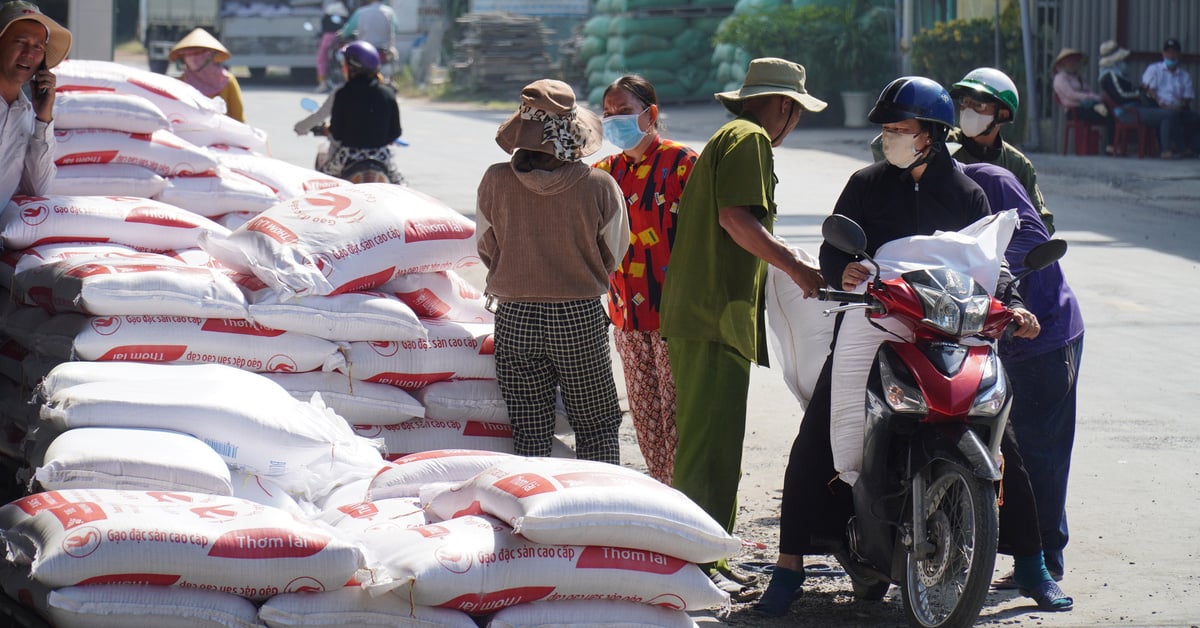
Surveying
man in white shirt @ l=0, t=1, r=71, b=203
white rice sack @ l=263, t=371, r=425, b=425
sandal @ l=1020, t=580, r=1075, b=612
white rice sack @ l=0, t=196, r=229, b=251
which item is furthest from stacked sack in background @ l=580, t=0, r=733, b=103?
sandal @ l=1020, t=580, r=1075, b=612

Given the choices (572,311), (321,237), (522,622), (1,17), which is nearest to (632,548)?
(522,622)

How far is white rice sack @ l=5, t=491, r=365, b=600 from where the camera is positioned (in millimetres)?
3615

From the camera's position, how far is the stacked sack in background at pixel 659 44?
28.1m

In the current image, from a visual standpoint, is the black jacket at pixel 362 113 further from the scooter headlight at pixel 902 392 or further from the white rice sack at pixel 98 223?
the scooter headlight at pixel 902 392

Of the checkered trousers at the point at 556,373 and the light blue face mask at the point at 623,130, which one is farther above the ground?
the light blue face mask at the point at 623,130

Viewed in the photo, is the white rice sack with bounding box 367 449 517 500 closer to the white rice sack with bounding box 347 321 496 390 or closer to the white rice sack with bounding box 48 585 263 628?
the white rice sack with bounding box 48 585 263 628

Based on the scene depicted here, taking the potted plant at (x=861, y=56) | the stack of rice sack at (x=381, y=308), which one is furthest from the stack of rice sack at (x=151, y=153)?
the potted plant at (x=861, y=56)

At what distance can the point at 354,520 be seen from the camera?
169 inches

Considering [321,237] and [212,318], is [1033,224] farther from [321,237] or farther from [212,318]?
[212,318]

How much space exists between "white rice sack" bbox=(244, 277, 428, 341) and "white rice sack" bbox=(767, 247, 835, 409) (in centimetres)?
129

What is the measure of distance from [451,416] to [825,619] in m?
1.70

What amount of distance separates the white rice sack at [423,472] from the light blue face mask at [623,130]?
4.83 feet

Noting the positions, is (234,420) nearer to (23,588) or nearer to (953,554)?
(23,588)

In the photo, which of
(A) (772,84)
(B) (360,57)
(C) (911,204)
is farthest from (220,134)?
(C) (911,204)
